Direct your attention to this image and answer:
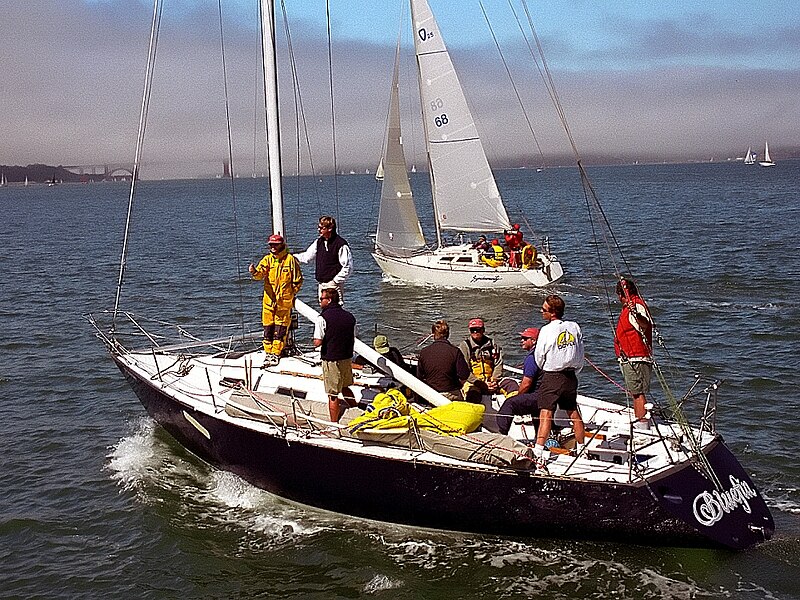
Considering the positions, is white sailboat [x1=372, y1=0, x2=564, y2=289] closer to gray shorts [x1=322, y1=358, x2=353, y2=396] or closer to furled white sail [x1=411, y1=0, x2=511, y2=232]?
furled white sail [x1=411, y1=0, x2=511, y2=232]

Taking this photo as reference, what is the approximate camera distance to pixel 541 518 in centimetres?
1029

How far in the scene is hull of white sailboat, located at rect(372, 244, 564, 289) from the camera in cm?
3058

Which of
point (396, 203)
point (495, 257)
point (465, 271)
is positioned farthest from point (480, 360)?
point (396, 203)

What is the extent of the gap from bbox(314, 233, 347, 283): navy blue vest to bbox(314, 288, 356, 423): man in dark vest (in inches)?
57.0

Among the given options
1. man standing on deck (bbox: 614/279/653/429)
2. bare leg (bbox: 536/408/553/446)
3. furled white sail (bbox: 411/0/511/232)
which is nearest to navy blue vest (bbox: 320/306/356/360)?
bare leg (bbox: 536/408/553/446)

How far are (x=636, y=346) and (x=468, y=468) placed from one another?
3.06 m

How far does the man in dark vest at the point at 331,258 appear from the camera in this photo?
1291cm

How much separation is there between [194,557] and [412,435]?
133 inches

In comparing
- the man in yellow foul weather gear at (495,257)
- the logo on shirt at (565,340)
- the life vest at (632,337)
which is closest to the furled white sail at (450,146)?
the man in yellow foul weather gear at (495,257)

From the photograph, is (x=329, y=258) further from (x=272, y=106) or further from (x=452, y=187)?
(x=452, y=187)

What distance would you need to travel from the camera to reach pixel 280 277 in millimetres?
13141

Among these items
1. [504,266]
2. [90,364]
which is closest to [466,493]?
[90,364]

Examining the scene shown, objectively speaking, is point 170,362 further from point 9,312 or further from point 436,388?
point 9,312

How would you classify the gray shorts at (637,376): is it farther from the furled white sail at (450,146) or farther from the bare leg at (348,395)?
the furled white sail at (450,146)
